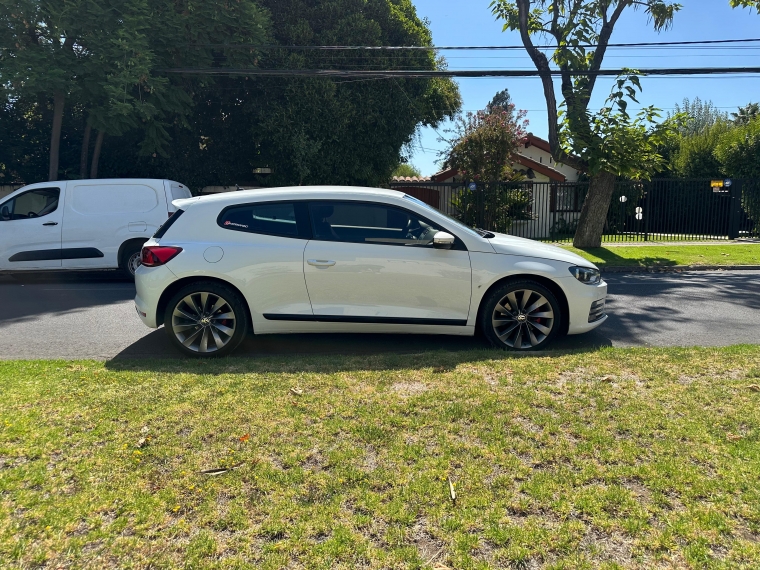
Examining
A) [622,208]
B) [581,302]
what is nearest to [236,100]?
[622,208]

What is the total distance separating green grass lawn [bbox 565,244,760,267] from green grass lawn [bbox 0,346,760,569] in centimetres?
1070

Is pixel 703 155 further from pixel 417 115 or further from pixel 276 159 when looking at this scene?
pixel 276 159

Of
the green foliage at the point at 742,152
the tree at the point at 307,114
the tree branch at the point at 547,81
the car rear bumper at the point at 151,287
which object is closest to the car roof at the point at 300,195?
the car rear bumper at the point at 151,287

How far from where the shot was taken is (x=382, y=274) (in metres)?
5.76

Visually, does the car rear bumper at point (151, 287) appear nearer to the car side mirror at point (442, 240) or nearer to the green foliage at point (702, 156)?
the car side mirror at point (442, 240)

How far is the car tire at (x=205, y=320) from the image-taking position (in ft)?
18.8

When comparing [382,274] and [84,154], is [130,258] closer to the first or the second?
[84,154]

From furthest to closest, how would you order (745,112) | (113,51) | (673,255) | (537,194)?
(745,112) → (537,194) → (673,255) → (113,51)

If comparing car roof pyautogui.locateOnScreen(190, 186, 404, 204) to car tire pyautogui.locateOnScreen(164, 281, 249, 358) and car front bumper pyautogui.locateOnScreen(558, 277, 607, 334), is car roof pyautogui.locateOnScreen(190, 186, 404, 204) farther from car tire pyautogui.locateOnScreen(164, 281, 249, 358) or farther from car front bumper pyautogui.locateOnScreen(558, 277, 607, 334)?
car front bumper pyautogui.locateOnScreen(558, 277, 607, 334)

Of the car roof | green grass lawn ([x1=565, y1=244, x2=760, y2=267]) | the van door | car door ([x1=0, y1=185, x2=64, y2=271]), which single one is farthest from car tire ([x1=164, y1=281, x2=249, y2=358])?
green grass lawn ([x1=565, y1=244, x2=760, y2=267])

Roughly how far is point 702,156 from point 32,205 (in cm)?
2768

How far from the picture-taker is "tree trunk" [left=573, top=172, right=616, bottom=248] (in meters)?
16.9

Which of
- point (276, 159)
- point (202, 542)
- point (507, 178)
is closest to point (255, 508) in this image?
point (202, 542)

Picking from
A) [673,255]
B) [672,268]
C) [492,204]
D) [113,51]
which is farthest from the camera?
[492,204]
